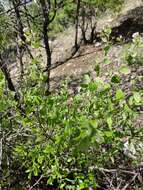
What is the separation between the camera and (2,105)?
300 cm

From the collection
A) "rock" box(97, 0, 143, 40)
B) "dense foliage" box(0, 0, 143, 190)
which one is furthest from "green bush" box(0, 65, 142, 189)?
"rock" box(97, 0, 143, 40)

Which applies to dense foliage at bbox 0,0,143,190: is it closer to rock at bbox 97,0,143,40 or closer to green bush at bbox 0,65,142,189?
green bush at bbox 0,65,142,189

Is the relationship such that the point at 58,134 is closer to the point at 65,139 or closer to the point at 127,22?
the point at 65,139

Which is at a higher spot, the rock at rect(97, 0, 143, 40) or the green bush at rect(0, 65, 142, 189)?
the rock at rect(97, 0, 143, 40)

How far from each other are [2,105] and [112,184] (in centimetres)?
105

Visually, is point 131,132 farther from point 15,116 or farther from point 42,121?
point 15,116

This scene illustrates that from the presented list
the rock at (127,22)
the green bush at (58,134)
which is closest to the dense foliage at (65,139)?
the green bush at (58,134)

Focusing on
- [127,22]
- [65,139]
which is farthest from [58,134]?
[127,22]

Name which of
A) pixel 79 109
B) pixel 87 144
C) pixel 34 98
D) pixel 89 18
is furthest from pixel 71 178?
pixel 89 18

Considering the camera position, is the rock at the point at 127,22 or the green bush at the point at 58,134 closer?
the green bush at the point at 58,134

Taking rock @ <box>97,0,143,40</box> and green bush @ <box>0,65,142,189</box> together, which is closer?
green bush @ <box>0,65,142,189</box>

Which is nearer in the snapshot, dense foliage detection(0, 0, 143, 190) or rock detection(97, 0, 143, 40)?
dense foliage detection(0, 0, 143, 190)

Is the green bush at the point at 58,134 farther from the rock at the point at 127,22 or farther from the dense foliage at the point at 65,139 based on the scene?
the rock at the point at 127,22

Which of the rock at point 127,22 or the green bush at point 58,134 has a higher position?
the rock at point 127,22
